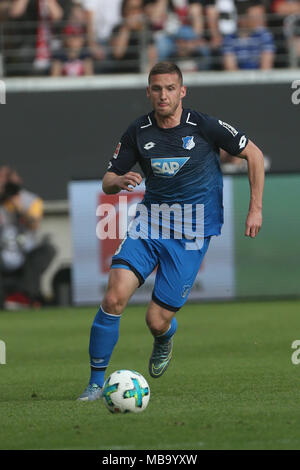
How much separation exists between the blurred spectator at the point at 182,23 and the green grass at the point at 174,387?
20.9 ft

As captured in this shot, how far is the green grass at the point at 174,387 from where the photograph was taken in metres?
6.37

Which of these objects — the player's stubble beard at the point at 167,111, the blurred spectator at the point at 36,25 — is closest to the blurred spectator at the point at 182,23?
the blurred spectator at the point at 36,25

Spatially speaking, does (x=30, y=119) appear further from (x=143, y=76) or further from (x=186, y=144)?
(x=186, y=144)

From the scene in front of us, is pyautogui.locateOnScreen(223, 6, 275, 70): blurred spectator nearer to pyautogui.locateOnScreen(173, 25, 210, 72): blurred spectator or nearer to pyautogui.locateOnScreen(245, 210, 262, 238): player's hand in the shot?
pyautogui.locateOnScreen(173, 25, 210, 72): blurred spectator

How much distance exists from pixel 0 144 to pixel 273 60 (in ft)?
18.9

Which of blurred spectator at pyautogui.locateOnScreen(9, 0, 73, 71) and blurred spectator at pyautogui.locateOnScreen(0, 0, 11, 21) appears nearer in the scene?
blurred spectator at pyautogui.locateOnScreen(9, 0, 73, 71)

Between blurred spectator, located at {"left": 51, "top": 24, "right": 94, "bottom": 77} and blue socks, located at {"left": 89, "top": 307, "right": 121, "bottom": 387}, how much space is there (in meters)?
13.0

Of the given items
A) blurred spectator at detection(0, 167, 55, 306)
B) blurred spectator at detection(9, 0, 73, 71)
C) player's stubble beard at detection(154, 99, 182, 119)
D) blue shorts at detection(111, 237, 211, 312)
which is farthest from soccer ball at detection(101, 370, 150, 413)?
blurred spectator at detection(9, 0, 73, 71)

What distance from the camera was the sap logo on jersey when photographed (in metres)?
8.41

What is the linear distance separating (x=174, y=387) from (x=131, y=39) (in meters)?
13.0

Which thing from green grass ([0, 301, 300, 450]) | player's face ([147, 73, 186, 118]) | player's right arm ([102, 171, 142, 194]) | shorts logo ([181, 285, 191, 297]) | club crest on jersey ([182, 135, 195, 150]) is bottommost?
green grass ([0, 301, 300, 450])

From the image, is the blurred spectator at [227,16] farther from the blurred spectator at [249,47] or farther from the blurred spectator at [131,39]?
the blurred spectator at [131,39]

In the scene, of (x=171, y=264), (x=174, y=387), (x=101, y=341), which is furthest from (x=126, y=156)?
(x=174, y=387)

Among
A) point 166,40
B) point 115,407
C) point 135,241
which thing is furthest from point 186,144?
point 166,40
